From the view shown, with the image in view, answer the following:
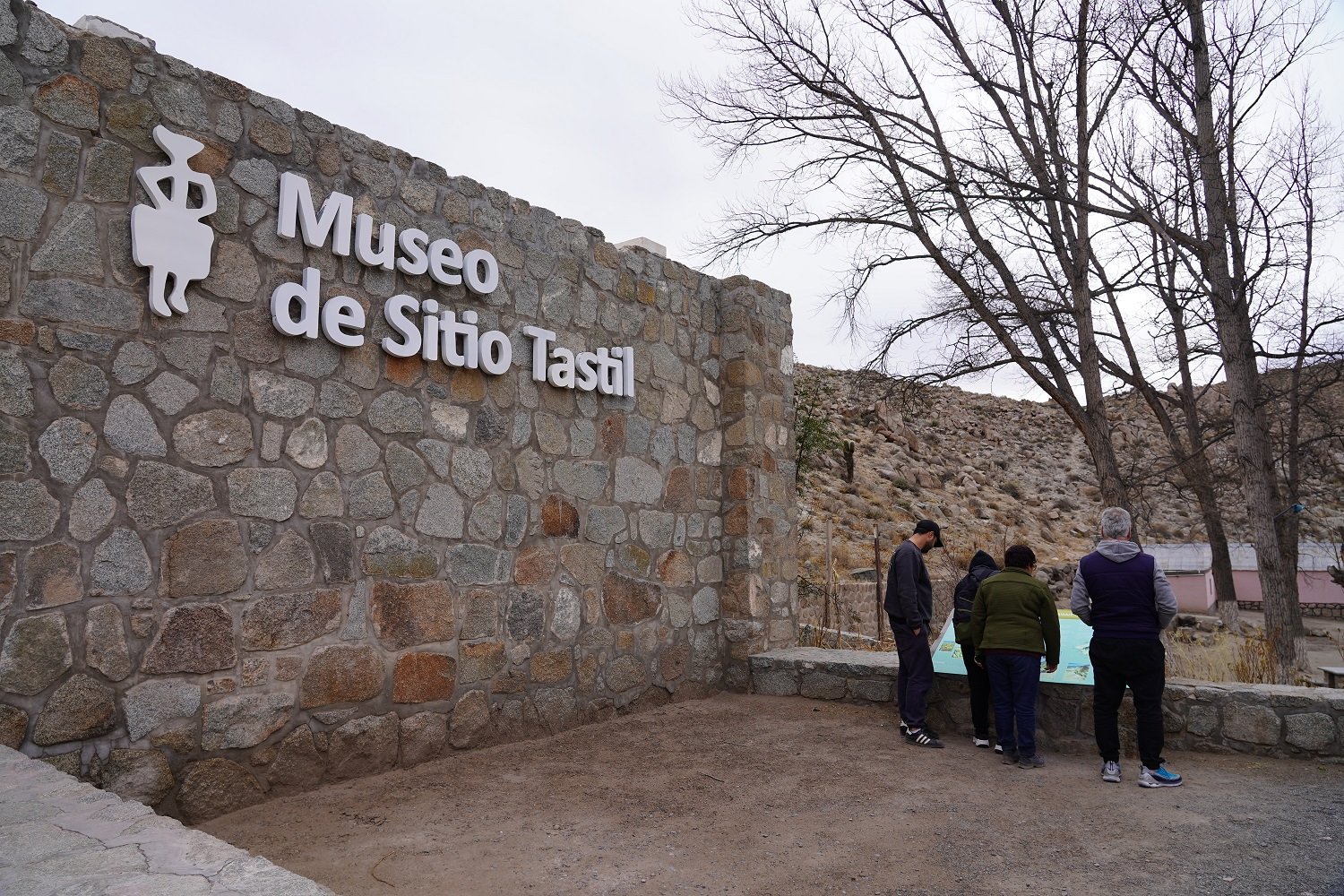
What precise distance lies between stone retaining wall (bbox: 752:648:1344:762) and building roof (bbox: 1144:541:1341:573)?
16488mm

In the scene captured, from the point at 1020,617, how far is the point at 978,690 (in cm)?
80

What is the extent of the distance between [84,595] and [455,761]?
7.66ft

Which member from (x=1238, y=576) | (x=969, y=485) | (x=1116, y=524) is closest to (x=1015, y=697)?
(x=1116, y=524)

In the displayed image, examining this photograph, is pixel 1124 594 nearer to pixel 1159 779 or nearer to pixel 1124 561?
pixel 1124 561

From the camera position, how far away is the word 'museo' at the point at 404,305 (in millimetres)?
5148

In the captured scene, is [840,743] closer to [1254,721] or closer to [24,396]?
[1254,721]

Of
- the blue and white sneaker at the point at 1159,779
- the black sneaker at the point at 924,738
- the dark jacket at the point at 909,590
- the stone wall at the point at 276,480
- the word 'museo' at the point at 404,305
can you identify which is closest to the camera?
the stone wall at the point at 276,480

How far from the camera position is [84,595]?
425 cm

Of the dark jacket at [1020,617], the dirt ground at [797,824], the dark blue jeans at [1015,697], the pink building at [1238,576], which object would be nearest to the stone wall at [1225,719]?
the dirt ground at [797,824]

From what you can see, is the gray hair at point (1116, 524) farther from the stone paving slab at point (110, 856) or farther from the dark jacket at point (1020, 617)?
the stone paving slab at point (110, 856)

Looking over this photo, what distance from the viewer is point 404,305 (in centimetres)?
567

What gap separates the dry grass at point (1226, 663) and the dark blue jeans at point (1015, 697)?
1.92 metres

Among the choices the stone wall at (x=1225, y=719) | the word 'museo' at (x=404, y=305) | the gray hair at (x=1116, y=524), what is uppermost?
the word 'museo' at (x=404, y=305)

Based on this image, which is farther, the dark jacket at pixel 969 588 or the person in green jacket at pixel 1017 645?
the dark jacket at pixel 969 588
